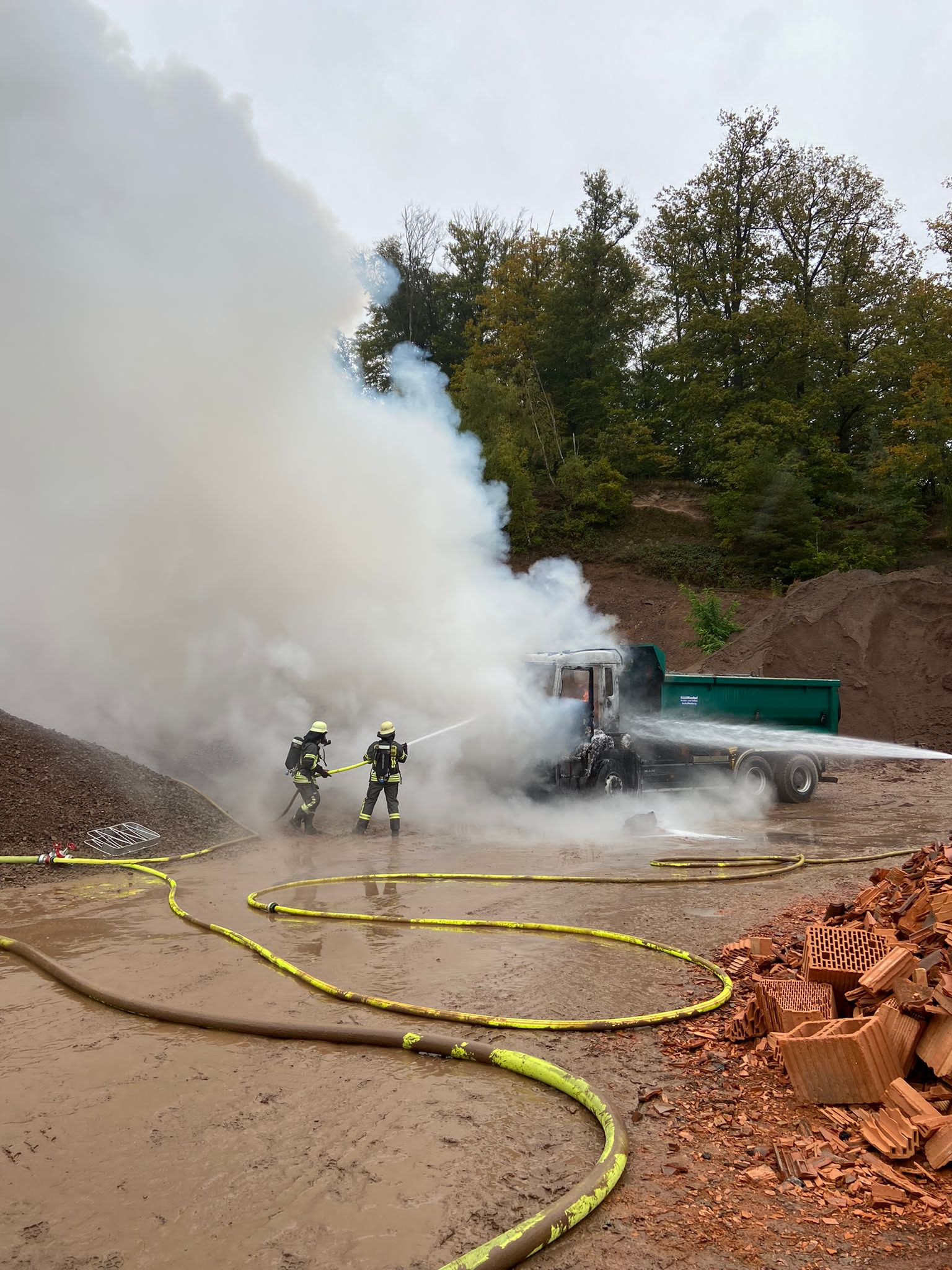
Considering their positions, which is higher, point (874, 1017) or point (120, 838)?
point (874, 1017)

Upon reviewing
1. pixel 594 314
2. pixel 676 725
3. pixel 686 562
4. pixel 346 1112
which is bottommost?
pixel 346 1112

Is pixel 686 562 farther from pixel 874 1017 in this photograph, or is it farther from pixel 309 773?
pixel 874 1017

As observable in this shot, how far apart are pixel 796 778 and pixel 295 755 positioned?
29.6 ft

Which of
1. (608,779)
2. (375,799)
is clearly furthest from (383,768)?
(608,779)

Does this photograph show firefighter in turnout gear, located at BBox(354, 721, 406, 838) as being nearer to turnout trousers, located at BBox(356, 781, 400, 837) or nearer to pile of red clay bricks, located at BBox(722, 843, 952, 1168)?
turnout trousers, located at BBox(356, 781, 400, 837)

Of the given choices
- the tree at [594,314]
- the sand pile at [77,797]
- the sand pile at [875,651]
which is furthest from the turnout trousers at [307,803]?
the tree at [594,314]

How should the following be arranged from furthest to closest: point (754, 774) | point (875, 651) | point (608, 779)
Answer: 1. point (875, 651)
2. point (754, 774)
3. point (608, 779)

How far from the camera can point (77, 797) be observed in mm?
11578

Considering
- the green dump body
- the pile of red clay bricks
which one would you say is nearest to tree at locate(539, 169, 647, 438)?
the green dump body

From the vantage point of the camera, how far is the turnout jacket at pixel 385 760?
1238 cm

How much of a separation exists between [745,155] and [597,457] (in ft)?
50.5

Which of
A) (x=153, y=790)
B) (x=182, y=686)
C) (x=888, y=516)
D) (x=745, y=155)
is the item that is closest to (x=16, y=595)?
(x=182, y=686)

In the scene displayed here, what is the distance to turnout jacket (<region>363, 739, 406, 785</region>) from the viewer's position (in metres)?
12.4

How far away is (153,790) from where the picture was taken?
12680 mm
